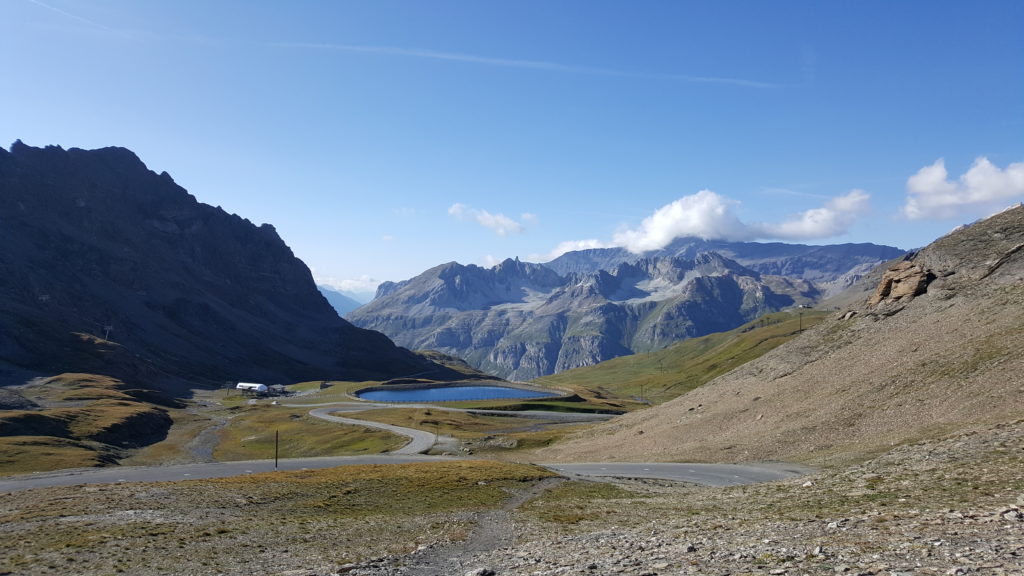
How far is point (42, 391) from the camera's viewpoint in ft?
559

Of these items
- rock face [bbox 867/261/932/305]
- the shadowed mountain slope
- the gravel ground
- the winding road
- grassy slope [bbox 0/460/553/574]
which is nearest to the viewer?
the gravel ground

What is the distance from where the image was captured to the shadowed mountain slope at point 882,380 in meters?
59.3

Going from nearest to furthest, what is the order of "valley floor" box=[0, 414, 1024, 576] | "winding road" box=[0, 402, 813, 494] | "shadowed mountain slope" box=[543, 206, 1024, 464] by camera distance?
"valley floor" box=[0, 414, 1024, 576]
"shadowed mountain slope" box=[543, 206, 1024, 464]
"winding road" box=[0, 402, 813, 494]

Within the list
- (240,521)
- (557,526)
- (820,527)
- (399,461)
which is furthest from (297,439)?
(820,527)

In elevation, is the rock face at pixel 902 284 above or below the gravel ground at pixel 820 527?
above

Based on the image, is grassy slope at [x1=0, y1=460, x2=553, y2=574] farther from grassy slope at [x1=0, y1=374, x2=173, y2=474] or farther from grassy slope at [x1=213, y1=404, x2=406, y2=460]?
grassy slope at [x1=213, y1=404, x2=406, y2=460]

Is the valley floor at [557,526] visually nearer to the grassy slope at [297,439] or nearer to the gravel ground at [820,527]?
the gravel ground at [820,527]

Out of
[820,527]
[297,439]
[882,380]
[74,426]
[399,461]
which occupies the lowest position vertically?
[297,439]

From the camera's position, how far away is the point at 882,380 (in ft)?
227

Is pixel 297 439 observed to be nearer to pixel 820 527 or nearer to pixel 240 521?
pixel 240 521

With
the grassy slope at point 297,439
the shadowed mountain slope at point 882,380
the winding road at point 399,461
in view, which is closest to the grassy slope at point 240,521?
the winding road at point 399,461

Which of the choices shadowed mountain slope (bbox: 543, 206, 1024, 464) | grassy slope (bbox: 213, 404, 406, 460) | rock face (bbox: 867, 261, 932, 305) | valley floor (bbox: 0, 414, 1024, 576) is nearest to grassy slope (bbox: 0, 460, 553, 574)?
valley floor (bbox: 0, 414, 1024, 576)

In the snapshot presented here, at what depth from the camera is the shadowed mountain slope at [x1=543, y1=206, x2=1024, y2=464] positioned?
59281 millimetres

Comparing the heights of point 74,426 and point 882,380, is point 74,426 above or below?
below
